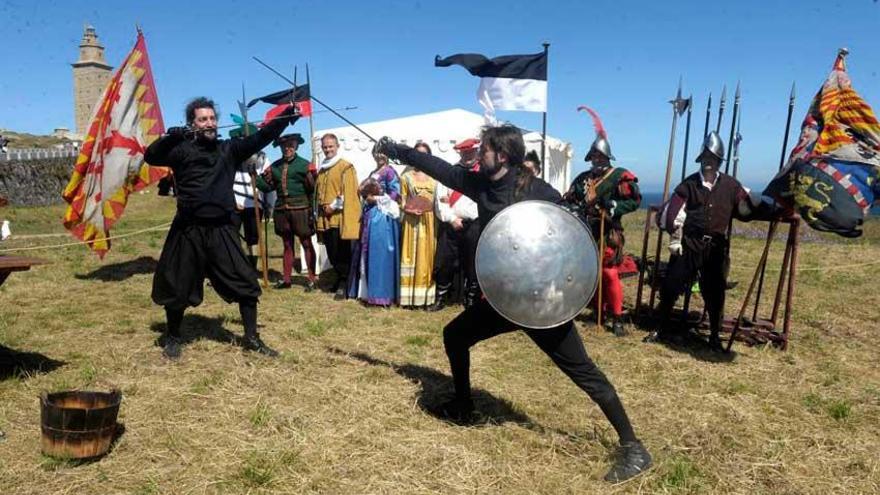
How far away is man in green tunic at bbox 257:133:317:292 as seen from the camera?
7.34m

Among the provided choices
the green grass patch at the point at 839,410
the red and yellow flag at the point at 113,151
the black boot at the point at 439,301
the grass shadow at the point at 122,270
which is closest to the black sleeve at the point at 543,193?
the green grass patch at the point at 839,410

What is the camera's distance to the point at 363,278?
6.99 metres

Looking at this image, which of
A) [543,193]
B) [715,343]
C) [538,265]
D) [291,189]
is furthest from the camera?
[291,189]

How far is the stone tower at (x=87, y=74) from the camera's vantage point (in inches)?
2537

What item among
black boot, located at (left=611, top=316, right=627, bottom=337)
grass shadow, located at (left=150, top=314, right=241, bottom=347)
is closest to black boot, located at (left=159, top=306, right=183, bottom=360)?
grass shadow, located at (left=150, top=314, right=241, bottom=347)

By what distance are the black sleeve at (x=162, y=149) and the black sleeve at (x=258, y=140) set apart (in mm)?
391

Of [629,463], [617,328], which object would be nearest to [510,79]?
[617,328]

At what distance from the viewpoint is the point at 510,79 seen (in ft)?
19.9

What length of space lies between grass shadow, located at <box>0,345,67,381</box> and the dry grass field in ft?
0.09

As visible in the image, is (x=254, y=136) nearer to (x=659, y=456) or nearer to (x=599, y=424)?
(x=599, y=424)

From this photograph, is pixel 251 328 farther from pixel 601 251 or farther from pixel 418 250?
pixel 601 251

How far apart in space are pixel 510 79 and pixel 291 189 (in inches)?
116

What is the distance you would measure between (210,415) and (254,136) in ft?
6.53

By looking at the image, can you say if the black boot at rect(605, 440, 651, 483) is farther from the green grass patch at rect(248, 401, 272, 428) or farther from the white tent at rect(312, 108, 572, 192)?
the white tent at rect(312, 108, 572, 192)
